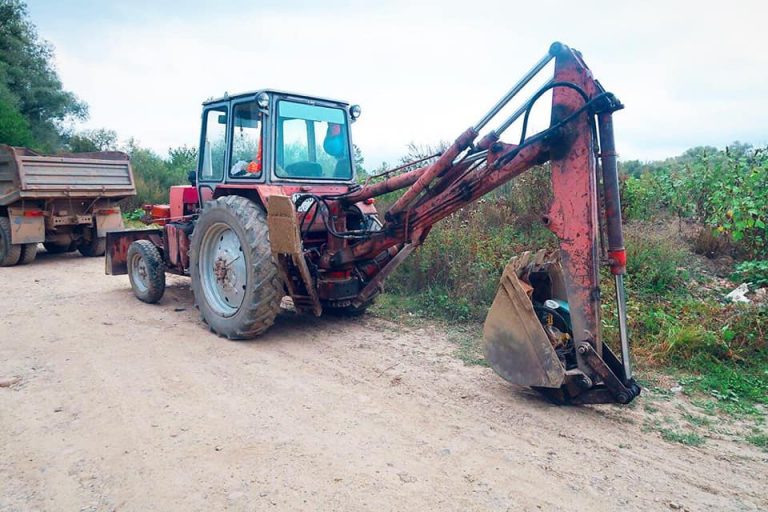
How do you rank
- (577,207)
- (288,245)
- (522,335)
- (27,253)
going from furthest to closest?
(27,253), (288,245), (522,335), (577,207)

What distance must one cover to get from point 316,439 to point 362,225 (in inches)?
116

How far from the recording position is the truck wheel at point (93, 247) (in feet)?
36.4

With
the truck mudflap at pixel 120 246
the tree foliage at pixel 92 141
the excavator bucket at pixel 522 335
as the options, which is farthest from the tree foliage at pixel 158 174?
the excavator bucket at pixel 522 335

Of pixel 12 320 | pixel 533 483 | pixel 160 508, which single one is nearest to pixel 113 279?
pixel 12 320

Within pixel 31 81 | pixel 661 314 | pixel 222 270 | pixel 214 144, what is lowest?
pixel 661 314

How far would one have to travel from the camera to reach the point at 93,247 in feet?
36.6

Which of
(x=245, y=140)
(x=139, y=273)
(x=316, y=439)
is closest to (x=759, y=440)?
(x=316, y=439)

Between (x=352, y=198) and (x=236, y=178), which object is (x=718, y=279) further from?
(x=236, y=178)

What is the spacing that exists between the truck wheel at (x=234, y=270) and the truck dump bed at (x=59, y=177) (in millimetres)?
5611

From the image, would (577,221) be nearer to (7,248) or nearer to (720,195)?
(720,195)

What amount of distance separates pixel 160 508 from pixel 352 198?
3366 millimetres

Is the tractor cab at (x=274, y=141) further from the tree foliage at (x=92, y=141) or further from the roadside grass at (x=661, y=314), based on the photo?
the tree foliage at (x=92, y=141)

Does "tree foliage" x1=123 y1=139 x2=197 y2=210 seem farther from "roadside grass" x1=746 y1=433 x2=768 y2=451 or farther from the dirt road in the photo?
"roadside grass" x1=746 y1=433 x2=768 y2=451

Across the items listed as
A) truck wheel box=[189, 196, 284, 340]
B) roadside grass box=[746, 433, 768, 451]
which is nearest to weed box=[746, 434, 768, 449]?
roadside grass box=[746, 433, 768, 451]
